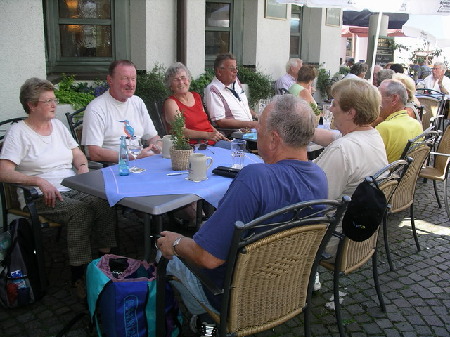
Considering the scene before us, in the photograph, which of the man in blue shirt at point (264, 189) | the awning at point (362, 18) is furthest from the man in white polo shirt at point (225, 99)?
the awning at point (362, 18)

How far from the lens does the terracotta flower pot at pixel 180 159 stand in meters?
3.08

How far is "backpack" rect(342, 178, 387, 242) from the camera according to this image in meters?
2.23

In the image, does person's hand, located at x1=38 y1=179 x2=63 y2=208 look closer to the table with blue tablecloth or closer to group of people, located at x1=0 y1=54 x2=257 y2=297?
group of people, located at x1=0 y1=54 x2=257 y2=297

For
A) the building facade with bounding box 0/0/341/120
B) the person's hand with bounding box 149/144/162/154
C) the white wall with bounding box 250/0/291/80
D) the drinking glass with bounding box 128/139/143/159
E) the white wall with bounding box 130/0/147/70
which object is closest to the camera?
the drinking glass with bounding box 128/139/143/159

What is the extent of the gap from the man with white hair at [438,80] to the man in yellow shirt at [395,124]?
7.68m

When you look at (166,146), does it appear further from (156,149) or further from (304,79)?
(304,79)

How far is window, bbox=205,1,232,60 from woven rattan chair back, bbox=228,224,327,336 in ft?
21.2

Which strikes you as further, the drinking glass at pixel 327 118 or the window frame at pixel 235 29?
the window frame at pixel 235 29

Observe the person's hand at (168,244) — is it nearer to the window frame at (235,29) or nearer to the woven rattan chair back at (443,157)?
the woven rattan chair back at (443,157)

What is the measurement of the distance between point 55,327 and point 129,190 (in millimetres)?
968

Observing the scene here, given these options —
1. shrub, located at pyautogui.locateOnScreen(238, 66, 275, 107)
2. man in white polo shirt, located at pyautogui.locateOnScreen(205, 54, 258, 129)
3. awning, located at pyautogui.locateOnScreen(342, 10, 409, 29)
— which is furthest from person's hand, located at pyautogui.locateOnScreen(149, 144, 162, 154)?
awning, located at pyautogui.locateOnScreen(342, 10, 409, 29)

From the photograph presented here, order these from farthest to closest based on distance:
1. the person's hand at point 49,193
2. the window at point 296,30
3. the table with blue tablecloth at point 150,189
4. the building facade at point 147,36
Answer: the window at point 296,30 < the building facade at point 147,36 < the person's hand at point 49,193 < the table with blue tablecloth at point 150,189

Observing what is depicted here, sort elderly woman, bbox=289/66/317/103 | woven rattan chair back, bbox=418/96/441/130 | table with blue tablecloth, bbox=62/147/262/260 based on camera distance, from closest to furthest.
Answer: table with blue tablecloth, bbox=62/147/262/260, elderly woman, bbox=289/66/317/103, woven rattan chair back, bbox=418/96/441/130

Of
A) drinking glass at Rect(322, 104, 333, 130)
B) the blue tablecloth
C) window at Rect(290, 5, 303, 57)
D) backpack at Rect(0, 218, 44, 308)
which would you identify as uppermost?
window at Rect(290, 5, 303, 57)
